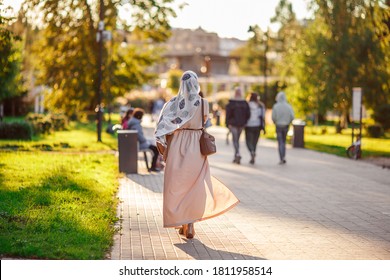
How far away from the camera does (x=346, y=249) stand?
29.0ft

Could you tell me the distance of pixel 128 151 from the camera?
57.4 feet

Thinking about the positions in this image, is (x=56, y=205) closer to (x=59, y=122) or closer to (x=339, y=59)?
(x=59, y=122)

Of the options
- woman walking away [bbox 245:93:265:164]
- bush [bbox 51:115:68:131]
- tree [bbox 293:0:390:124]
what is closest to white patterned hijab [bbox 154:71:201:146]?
woman walking away [bbox 245:93:265:164]

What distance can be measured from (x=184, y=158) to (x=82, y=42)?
26725mm

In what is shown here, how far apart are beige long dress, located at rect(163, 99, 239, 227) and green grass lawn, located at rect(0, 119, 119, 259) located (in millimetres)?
805

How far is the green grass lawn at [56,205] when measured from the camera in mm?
8219

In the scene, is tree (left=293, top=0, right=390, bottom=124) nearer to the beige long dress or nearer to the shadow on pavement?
the beige long dress

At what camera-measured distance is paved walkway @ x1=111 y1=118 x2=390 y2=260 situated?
860cm

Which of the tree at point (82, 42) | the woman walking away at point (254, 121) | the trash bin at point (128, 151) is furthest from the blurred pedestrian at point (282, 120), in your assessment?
the tree at point (82, 42)

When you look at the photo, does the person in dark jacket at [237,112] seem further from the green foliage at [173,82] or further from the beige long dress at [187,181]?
the green foliage at [173,82]

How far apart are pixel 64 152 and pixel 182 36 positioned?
164075mm

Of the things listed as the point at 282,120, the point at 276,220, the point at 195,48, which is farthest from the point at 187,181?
the point at 195,48

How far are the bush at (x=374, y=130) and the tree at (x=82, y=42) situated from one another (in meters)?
10.5

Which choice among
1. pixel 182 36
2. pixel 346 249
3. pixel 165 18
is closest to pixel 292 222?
pixel 346 249
